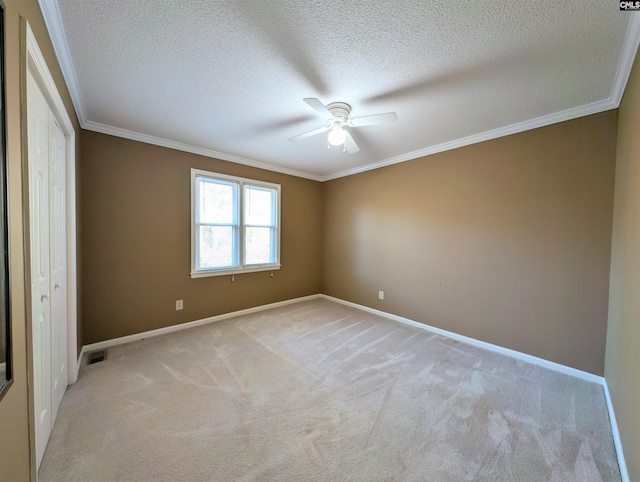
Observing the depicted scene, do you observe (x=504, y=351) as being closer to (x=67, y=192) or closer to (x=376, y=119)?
Answer: (x=376, y=119)

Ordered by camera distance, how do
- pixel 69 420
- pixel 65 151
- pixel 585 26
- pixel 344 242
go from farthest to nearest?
1. pixel 344 242
2. pixel 65 151
3. pixel 69 420
4. pixel 585 26

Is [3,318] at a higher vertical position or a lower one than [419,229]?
lower

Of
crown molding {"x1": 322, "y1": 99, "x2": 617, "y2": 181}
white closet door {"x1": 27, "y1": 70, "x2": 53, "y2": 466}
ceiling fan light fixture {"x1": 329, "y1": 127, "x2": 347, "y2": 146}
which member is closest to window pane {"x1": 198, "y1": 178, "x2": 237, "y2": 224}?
white closet door {"x1": 27, "y1": 70, "x2": 53, "y2": 466}

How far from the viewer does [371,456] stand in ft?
4.99

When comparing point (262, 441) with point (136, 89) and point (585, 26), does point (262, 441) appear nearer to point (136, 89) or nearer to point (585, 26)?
point (136, 89)

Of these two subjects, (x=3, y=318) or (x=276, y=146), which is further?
(x=276, y=146)

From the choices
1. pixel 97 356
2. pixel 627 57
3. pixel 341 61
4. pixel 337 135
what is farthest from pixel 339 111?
pixel 97 356

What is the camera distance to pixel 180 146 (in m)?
3.40

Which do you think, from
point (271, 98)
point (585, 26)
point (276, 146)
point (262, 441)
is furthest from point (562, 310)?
point (276, 146)

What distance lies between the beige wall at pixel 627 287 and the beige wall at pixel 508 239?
0.18 metres

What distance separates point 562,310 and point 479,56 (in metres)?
2.48

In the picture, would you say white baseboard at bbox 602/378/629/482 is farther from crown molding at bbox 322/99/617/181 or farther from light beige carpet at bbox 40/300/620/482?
crown molding at bbox 322/99/617/181

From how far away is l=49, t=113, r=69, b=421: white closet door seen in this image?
5.77ft

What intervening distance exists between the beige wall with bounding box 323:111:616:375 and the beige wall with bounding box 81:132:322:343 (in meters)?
2.51
